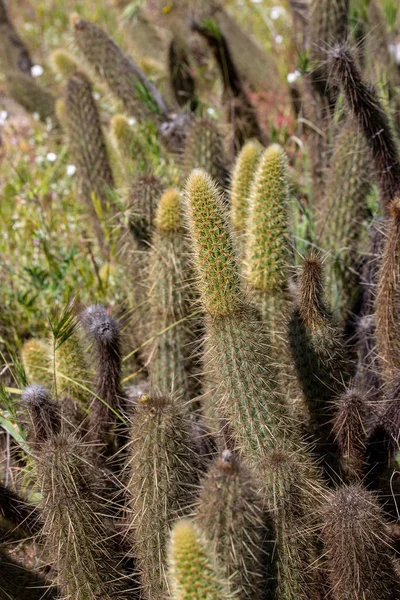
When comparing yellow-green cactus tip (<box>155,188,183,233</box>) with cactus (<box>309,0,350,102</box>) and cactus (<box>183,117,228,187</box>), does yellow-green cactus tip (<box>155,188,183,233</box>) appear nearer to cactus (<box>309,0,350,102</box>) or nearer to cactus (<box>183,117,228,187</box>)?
cactus (<box>183,117,228,187</box>)

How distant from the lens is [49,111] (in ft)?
21.0

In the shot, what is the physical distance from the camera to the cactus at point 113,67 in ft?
16.5

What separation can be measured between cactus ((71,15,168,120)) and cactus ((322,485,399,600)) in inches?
131

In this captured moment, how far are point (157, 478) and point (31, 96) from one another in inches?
187

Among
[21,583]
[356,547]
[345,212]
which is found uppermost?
[21,583]

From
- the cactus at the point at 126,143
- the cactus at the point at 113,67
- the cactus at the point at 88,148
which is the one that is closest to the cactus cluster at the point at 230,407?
the cactus at the point at 126,143

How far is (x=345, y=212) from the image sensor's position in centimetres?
386

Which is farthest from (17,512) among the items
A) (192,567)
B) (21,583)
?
(192,567)

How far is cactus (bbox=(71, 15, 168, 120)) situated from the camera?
198 inches

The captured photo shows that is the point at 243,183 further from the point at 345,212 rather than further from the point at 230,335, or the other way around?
the point at 230,335

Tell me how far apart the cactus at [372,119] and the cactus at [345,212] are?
308 mm

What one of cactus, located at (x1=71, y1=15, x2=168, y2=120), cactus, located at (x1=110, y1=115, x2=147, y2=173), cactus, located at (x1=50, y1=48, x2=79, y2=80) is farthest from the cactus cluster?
cactus, located at (x1=50, y1=48, x2=79, y2=80)

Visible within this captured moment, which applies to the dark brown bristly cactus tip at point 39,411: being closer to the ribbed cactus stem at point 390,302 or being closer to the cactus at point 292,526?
the cactus at point 292,526

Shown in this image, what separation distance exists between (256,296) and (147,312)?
0.77 meters
